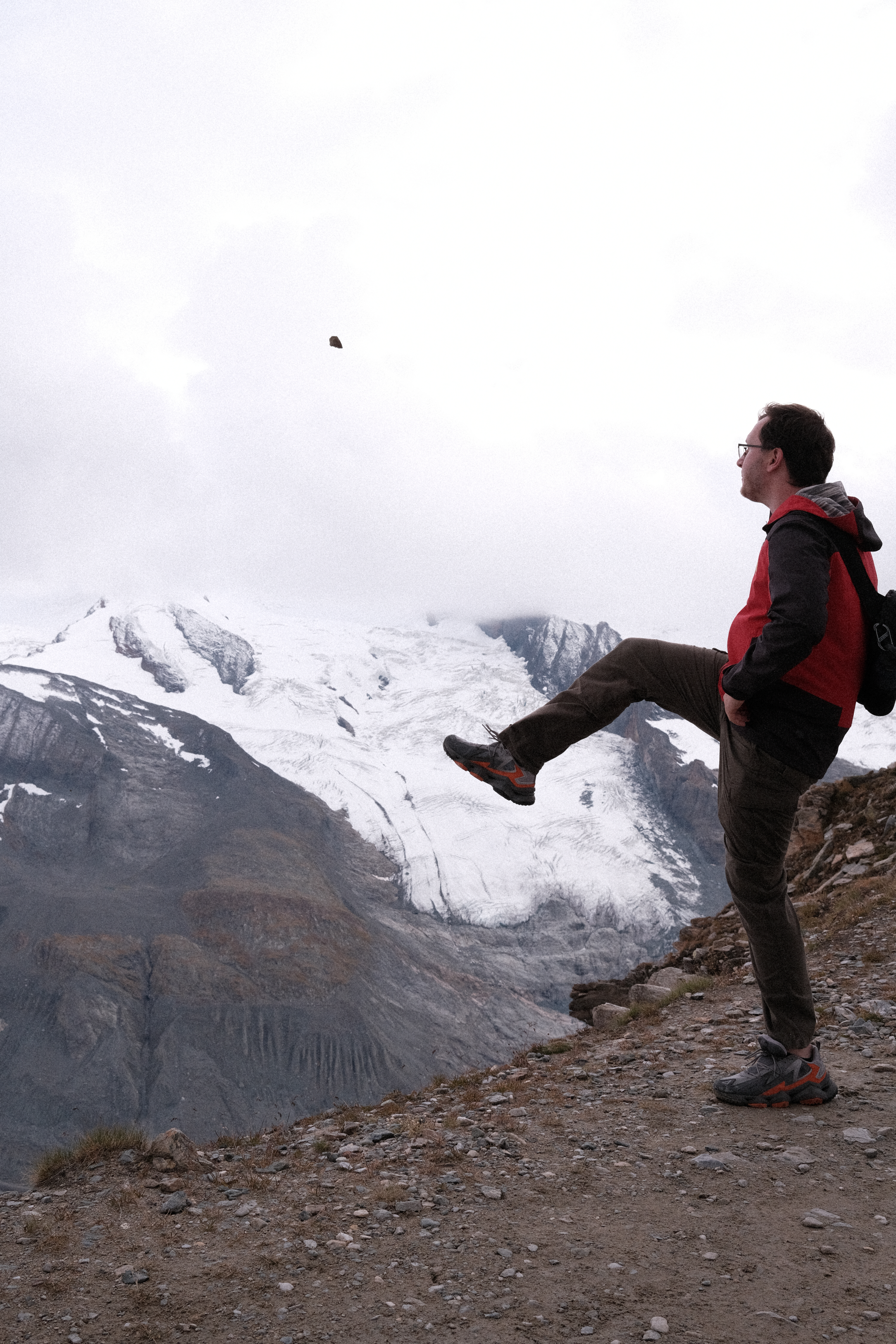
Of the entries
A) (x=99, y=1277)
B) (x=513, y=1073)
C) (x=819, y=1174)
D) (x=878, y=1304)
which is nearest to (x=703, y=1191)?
(x=819, y=1174)

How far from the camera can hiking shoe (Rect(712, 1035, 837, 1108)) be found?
15.9ft

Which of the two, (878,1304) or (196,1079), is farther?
(196,1079)

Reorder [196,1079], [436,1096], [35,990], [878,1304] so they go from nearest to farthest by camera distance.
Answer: [878,1304] → [436,1096] → [196,1079] → [35,990]

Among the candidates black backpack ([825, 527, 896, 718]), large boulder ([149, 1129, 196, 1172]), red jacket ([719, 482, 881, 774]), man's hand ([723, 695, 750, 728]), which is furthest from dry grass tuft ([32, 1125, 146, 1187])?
black backpack ([825, 527, 896, 718])

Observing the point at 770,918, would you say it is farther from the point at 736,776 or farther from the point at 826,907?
the point at 826,907

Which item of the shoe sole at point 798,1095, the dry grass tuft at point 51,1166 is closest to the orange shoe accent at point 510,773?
the shoe sole at point 798,1095

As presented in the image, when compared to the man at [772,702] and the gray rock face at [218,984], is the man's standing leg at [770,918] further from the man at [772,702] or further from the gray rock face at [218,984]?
the gray rock face at [218,984]

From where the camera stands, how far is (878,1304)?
9.82ft

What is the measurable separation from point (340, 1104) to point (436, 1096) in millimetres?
800

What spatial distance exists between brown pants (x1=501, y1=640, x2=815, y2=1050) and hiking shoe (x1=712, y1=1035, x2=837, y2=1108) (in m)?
0.10

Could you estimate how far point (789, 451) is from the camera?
442 cm

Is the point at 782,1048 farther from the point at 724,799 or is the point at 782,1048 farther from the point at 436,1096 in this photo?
the point at 436,1096

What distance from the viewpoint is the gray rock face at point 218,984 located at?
136 metres

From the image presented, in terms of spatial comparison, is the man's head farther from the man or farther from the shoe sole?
the shoe sole
